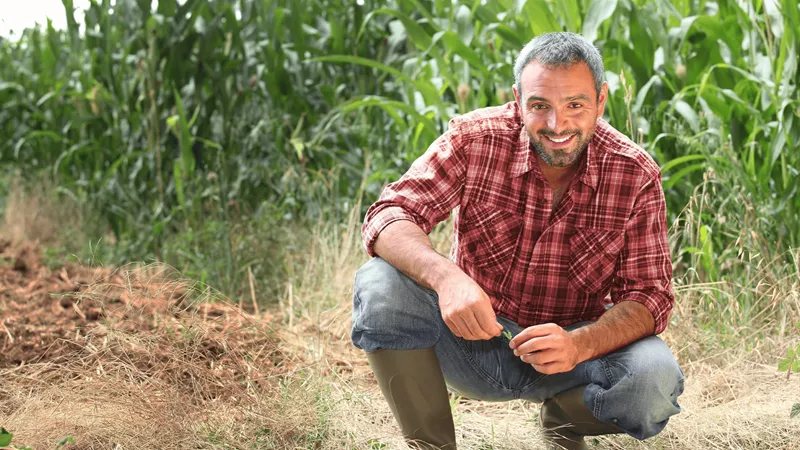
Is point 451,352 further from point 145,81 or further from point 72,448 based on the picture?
point 145,81

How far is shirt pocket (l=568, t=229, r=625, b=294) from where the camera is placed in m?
2.06

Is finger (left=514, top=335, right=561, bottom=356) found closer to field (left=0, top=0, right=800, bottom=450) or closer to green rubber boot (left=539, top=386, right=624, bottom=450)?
green rubber boot (left=539, top=386, right=624, bottom=450)

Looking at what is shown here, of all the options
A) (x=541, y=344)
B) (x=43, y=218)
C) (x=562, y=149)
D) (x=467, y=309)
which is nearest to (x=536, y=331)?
(x=541, y=344)

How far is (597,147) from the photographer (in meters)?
2.07

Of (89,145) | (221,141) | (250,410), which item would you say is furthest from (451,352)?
(89,145)

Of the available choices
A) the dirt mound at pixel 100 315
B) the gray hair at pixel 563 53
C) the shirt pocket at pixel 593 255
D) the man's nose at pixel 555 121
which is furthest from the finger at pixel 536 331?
the dirt mound at pixel 100 315

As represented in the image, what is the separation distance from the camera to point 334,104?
4609 millimetres

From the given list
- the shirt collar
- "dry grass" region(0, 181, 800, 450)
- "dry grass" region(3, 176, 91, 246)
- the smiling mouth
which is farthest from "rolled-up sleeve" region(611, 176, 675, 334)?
"dry grass" region(3, 176, 91, 246)

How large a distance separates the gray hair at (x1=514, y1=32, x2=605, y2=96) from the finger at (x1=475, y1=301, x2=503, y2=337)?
538mm

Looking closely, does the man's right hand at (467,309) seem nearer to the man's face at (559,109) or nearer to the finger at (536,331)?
the finger at (536,331)

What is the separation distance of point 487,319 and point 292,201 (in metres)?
2.60

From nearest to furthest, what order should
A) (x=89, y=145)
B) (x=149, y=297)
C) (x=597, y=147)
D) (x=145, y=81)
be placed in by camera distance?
(x=597, y=147) → (x=149, y=297) → (x=145, y=81) → (x=89, y=145)

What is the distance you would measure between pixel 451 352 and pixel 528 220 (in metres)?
0.35

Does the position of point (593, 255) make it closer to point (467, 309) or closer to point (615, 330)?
point (615, 330)
